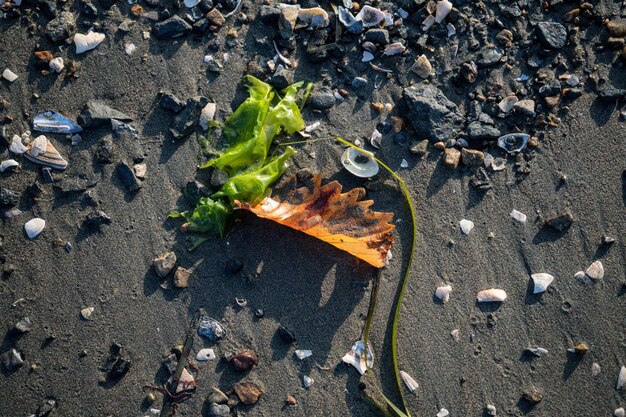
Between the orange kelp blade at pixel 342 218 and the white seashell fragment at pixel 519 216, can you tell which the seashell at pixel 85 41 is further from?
the white seashell fragment at pixel 519 216

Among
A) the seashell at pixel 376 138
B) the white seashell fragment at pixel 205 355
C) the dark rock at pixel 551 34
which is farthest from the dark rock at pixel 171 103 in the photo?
the dark rock at pixel 551 34

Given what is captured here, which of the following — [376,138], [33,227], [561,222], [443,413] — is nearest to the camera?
[443,413]

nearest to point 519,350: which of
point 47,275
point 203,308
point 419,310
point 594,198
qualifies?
point 419,310

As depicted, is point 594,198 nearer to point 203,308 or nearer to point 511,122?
point 511,122

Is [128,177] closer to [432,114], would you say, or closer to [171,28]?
[171,28]

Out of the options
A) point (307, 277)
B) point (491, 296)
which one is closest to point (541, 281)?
point (491, 296)
